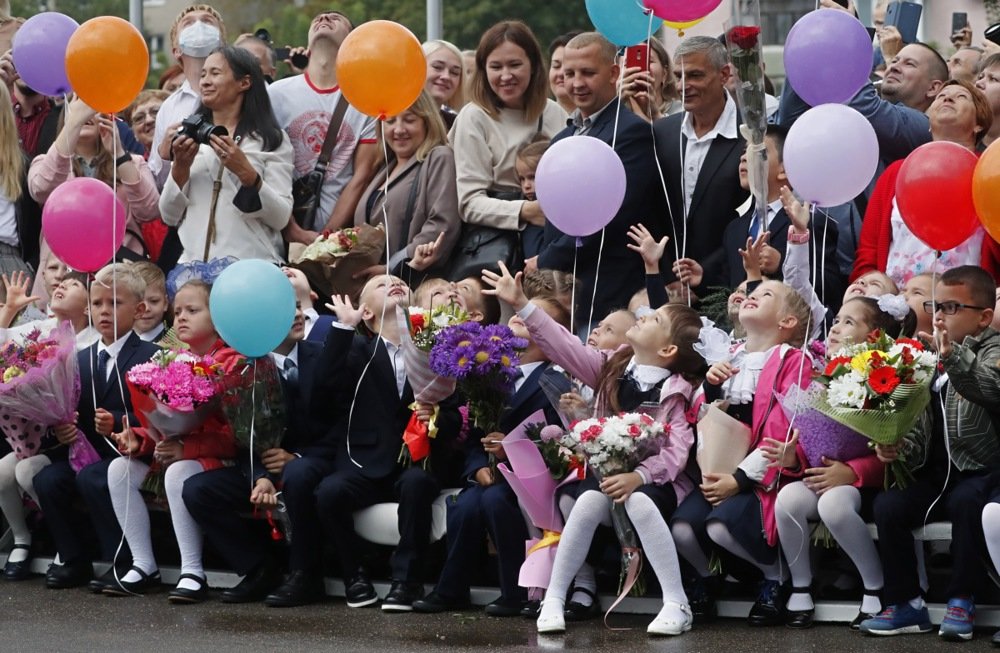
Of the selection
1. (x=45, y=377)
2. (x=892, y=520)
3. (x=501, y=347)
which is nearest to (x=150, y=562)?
(x=45, y=377)

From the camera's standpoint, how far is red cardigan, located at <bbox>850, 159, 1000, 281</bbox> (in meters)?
7.93

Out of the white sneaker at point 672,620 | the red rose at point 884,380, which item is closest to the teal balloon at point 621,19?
the red rose at point 884,380

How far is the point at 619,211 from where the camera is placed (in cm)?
826

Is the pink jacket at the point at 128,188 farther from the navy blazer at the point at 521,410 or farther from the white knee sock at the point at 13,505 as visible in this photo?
the navy blazer at the point at 521,410

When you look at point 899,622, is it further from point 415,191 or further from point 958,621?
point 415,191

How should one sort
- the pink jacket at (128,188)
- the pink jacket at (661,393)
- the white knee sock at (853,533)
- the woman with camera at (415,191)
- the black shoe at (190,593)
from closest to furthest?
the white knee sock at (853,533) → the pink jacket at (661,393) → the black shoe at (190,593) → the woman with camera at (415,191) → the pink jacket at (128,188)

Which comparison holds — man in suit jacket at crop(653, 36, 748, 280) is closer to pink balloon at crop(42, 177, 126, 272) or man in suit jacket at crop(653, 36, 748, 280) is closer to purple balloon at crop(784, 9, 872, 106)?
purple balloon at crop(784, 9, 872, 106)

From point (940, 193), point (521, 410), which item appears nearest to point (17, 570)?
point (521, 410)

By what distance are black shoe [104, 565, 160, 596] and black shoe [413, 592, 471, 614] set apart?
160 cm

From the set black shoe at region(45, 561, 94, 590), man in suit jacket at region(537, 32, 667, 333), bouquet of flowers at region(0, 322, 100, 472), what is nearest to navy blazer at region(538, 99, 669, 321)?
man in suit jacket at region(537, 32, 667, 333)

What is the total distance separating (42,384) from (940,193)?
4.60 m

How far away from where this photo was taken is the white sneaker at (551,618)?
7.03m

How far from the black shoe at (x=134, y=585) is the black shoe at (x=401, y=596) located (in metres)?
1.42

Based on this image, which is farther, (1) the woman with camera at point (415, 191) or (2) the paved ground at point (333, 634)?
(1) the woman with camera at point (415, 191)
